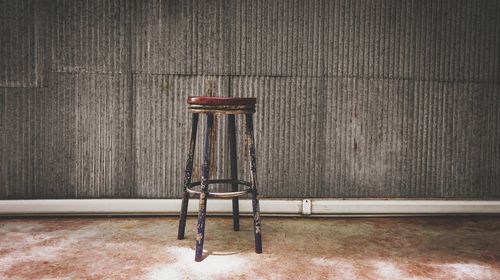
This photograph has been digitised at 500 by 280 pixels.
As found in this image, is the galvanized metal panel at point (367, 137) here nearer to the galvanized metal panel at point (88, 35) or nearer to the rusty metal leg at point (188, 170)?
the rusty metal leg at point (188, 170)

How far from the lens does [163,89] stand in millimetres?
3242

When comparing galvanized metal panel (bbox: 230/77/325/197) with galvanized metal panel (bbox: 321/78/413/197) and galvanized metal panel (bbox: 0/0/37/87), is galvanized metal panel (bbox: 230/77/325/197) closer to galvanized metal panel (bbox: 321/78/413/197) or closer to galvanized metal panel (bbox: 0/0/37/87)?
galvanized metal panel (bbox: 321/78/413/197)

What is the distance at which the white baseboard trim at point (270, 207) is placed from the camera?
313 cm

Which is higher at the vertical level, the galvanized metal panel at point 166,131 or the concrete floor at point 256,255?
the galvanized metal panel at point 166,131

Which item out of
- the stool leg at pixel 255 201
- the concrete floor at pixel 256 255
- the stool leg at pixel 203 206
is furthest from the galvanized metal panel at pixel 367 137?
the stool leg at pixel 203 206

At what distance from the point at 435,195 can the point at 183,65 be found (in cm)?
226

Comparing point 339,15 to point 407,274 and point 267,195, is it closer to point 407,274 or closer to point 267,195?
point 267,195

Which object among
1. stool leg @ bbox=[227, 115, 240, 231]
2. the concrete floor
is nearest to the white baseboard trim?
the concrete floor

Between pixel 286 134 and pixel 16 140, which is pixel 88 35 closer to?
pixel 16 140

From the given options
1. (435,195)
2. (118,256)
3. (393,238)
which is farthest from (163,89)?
(435,195)

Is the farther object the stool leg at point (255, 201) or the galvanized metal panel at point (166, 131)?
the galvanized metal panel at point (166, 131)

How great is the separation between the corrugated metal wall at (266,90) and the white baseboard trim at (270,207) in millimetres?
122

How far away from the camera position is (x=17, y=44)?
10.3 feet

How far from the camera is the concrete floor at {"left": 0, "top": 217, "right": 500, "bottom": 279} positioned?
2186 mm
